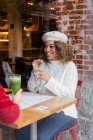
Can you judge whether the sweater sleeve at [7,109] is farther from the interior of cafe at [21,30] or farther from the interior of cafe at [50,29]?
the interior of cafe at [21,30]

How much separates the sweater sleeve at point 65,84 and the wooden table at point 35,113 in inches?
4.4

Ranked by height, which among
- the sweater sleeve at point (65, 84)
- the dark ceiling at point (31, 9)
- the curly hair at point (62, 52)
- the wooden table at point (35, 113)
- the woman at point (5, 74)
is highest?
the dark ceiling at point (31, 9)

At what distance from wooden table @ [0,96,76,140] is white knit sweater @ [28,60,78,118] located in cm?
12

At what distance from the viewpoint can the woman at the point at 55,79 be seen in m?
2.73

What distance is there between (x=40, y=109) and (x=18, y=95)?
0.65 ft

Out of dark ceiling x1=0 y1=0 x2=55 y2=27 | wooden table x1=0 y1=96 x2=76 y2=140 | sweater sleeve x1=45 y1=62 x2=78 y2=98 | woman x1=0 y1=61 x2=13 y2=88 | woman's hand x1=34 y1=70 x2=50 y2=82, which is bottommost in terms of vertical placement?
woman x1=0 y1=61 x2=13 y2=88

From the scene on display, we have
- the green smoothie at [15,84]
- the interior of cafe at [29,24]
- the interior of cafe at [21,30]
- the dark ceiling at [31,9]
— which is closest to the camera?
the green smoothie at [15,84]

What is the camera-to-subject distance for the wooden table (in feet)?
6.71

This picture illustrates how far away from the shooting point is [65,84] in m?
2.87

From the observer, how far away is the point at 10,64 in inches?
235

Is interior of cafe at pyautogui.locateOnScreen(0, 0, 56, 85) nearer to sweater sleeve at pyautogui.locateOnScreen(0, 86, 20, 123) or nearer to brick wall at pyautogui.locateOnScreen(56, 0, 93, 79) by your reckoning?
brick wall at pyautogui.locateOnScreen(56, 0, 93, 79)

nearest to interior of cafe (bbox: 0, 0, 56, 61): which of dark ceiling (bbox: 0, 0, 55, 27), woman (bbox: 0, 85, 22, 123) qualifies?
dark ceiling (bbox: 0, 0, 55, 27)

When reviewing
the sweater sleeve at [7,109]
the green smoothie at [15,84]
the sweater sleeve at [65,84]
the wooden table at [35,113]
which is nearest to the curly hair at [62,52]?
the sweater sleeve at [65,84]

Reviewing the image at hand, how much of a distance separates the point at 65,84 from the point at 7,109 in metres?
0.99
